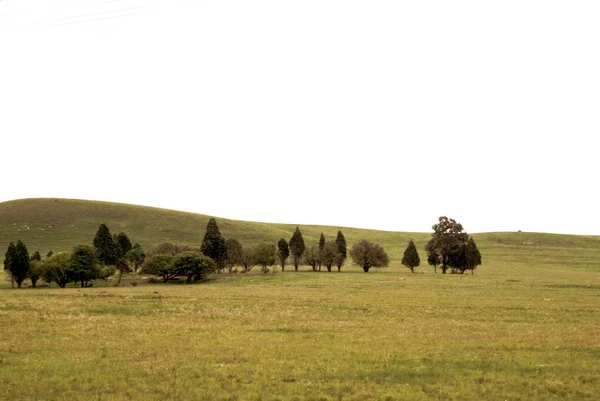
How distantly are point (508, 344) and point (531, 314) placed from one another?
1492 centimetres

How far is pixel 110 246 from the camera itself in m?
107

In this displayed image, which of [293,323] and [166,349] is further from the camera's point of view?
[293,323]

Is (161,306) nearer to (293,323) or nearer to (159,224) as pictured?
(293,323)

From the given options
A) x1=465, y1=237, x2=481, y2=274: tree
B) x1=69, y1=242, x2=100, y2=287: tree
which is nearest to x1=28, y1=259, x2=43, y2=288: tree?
x1=69, y1=242, x2=100, y2=287: tree

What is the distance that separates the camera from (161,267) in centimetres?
9231

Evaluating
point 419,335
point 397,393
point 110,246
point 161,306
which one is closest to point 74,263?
point 110,246

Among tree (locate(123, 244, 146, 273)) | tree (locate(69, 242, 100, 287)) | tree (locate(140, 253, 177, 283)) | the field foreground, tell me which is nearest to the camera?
the field foreground

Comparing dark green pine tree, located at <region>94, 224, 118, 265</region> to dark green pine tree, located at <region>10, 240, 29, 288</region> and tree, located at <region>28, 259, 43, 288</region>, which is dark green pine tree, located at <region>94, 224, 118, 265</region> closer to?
tree, located at <region>28, 259, 43, 288</region>

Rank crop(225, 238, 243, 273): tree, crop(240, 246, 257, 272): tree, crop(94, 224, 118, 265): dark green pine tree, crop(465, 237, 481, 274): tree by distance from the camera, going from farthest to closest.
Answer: crop(225, 238, 243, 273): tree, crop(240, 246, 257, 272): tree, crop(465, 237, 481, 274): tree, crop(94, 224, 118, 265): dark green pine tree

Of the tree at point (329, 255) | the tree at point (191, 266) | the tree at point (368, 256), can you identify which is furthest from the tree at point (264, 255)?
the tree at point (368, 256)

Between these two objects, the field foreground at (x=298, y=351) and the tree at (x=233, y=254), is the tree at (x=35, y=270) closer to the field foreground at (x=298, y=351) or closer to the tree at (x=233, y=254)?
the tree at (x=233, y=254)

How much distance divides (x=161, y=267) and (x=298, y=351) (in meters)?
72.5

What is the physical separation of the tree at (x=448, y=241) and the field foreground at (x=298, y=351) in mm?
64667

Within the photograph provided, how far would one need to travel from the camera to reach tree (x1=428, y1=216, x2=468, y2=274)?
358 feet
